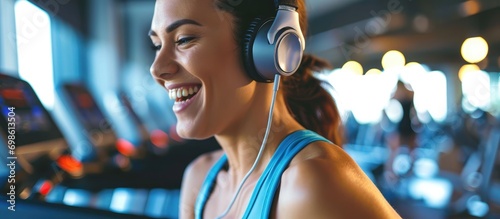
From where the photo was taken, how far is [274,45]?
834 mm

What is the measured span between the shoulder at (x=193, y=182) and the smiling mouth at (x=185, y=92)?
36 centimetres

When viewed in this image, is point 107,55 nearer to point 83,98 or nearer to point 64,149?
point 83,98

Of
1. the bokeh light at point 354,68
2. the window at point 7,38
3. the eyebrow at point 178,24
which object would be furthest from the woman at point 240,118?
the bokeh light at point 354,68

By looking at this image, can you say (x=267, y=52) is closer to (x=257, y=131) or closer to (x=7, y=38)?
(x=257, y=131)

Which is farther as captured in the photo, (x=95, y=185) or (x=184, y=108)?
(x=95, y=185)

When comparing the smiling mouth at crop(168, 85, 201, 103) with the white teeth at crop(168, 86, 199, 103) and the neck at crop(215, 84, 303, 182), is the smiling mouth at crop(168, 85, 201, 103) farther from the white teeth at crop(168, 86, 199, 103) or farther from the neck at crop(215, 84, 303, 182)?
the neck at crop(215, 84, 303, 182)

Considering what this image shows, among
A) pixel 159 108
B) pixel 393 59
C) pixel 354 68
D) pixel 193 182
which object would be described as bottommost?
pixel 354 68

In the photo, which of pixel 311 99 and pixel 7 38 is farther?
pixel 7 38

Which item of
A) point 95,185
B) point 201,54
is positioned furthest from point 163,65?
point 95,185

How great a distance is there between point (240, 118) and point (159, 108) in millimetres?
7009

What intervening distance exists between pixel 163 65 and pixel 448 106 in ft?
39.8

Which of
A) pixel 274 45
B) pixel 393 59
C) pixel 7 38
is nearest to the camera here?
pixel 274 45

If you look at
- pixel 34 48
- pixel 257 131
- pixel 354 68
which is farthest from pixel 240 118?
pixel 354 68

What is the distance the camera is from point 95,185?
240 cm
